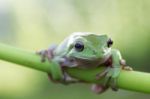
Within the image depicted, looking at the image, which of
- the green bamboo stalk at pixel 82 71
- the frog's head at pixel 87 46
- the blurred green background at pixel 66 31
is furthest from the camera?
the blurred green background at pixel 66 31

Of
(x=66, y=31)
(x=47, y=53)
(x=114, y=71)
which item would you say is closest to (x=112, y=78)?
(x=114, y=71)

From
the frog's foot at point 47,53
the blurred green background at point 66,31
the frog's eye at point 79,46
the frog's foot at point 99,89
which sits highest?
the frog's foot at point 47,53

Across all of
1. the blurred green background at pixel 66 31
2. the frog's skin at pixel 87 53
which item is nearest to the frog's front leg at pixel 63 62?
the frog's skin at pixel 87 53

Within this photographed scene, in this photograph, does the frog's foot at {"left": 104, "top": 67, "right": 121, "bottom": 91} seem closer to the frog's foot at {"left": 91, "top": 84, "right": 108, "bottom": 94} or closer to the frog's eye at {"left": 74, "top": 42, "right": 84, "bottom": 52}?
the frog's foot at {"left": 91, "top": 84, "right": 108, "bottom": 94}

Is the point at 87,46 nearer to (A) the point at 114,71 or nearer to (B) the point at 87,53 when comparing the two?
(B) the point at 87,53

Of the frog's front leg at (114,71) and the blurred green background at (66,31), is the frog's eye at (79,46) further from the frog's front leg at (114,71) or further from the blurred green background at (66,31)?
the blurred green background at (66,31)

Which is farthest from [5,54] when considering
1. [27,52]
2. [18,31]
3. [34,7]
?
[34,7]

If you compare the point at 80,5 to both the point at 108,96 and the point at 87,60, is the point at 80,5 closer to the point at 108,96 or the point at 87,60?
the point at 108,96
